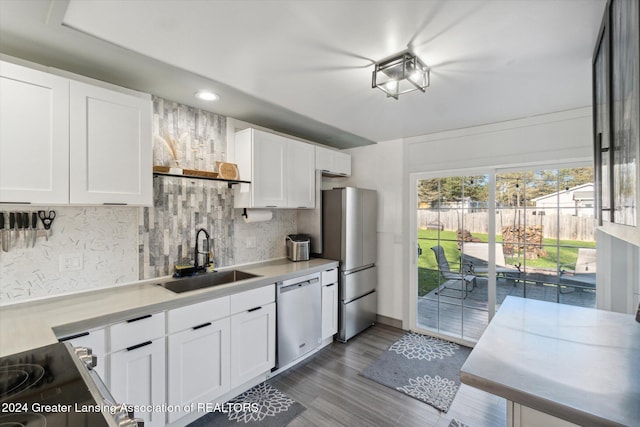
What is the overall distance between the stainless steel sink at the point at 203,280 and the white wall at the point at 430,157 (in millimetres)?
1929

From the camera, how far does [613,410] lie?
0.85 meters

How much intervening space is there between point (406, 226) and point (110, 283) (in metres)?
3.02

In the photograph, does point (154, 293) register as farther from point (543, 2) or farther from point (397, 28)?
point (543, 2)

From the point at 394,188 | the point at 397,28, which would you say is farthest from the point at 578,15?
the point at 394,188

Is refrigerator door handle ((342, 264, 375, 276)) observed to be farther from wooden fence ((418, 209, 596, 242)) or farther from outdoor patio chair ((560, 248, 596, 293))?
outdoor patio chair ((560, 248, 596, 293))

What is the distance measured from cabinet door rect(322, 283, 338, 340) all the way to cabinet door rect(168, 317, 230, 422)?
45.9 inches

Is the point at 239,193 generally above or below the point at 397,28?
below

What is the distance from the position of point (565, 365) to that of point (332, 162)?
9.44 feet

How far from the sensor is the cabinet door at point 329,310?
9.87 ft

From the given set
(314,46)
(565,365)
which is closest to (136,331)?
(314,46)

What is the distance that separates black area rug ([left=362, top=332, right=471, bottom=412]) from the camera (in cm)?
229

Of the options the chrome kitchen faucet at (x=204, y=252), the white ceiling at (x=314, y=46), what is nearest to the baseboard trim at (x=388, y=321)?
the chrome kitchen faucet at (x=204, y=252)

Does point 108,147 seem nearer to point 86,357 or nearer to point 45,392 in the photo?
point 86,357

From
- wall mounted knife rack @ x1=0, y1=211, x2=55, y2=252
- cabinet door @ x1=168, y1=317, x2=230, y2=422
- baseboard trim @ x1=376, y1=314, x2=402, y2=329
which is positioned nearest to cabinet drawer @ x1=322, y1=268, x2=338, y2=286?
baseboard trim @ x1=376, y1=314, x2=402, y2=329
